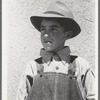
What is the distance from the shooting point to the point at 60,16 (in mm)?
2129

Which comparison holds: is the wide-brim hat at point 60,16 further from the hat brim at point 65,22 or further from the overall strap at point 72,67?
the overall strap at point 72,67

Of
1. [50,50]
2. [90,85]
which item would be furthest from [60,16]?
[90,85]

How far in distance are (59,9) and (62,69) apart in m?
0.33

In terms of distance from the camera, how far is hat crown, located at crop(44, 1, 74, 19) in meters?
2.14

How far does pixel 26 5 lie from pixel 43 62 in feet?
1.12

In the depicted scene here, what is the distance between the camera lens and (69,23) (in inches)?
85.2

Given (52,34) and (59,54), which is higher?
(52,34)

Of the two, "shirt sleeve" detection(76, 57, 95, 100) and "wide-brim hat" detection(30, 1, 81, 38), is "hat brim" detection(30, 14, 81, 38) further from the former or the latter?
"shirt sleeve" detection(76, 57, 95, 100)

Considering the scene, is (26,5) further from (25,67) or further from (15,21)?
(25,67)

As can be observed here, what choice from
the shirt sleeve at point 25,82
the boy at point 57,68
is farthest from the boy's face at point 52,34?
the shirt sleeve at point 25,82

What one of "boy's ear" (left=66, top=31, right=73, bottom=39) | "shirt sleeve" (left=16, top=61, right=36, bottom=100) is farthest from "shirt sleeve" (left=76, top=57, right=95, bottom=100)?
"shirt sleeve" (left=16, top=61, right=36, bottom=100)

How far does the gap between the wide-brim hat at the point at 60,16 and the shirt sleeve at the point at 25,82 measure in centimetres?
22

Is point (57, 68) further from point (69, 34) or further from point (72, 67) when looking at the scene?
point (69, 34)

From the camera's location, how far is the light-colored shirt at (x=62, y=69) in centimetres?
215
